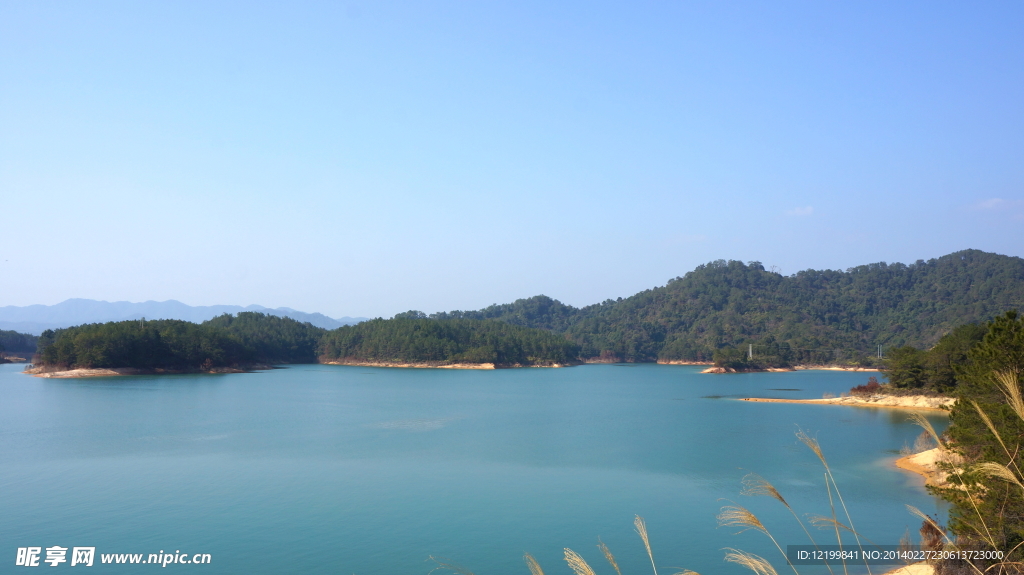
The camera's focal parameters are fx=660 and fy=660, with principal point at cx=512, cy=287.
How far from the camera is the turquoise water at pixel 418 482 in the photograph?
13.0 metres

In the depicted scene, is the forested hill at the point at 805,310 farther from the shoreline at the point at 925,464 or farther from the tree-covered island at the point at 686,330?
the shoreline at the point at 925,464

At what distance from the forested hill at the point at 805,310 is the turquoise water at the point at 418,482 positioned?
7655 centimetres

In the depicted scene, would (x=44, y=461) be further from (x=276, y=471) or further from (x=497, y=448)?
(x=497, y=448)

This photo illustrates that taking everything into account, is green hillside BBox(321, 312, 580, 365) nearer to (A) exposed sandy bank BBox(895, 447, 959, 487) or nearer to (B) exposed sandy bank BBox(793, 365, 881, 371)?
(B) exposed sandy bank BBox(793, 365, 881, 371)

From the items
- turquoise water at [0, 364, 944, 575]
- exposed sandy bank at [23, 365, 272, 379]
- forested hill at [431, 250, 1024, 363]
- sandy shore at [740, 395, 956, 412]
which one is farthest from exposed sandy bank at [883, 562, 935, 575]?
forested hill at [431, 250, 1024, 363]

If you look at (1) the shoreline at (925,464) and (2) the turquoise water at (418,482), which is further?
(1) the shoreline at (925,464)

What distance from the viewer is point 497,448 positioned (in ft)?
82.8

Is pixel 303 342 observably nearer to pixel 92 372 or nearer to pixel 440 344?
pixel 440 344

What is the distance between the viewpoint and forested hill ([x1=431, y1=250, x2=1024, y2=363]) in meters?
112

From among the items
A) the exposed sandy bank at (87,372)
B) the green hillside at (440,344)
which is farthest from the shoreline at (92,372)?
the green hillside at (440,344)

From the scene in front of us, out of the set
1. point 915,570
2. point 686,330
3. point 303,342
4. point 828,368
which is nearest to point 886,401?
point 915,570

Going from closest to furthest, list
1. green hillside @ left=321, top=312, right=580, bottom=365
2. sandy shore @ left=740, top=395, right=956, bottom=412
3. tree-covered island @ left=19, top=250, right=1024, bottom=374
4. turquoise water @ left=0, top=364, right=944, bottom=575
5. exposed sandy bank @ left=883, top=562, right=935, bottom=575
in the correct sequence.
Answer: exposed sandy bank @ left=883, top=562, right=935, bottom=575, turquoise water @ left=0, top=364, right=944, bottom=575, sandy shore @ left=740, top=395, right=956, bottom=412, tree-covered island @ left=19, top=250, right=1024, bottom=374, green hillside @ left=321, top=312, right=580, bottom=365

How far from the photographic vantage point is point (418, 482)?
18797 mm

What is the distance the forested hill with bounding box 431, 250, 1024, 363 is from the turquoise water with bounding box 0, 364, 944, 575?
251 ft
